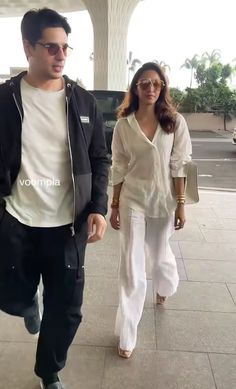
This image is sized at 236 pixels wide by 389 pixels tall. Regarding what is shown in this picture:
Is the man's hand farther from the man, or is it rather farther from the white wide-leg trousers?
the white wide-leg trousers

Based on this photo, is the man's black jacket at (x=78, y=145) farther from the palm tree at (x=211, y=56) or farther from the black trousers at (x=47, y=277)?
the palm tree at (x=211, y=56)

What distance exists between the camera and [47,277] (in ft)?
6.74

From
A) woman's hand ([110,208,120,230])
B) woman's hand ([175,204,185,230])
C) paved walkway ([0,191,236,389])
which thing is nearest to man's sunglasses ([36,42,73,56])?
woman's hand ([110,208,120,230])

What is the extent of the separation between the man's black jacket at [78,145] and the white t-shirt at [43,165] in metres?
0.03

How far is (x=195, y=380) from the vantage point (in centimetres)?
230

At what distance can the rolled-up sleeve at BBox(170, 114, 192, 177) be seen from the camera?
2.58m

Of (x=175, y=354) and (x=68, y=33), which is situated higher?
(x=68, y=33)

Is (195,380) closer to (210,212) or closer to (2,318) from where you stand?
(2,318)

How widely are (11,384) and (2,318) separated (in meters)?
0.76

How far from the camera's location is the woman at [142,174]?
253 centimetres

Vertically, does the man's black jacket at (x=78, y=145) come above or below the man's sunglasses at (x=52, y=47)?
below

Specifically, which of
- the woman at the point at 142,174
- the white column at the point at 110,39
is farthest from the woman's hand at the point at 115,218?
the white column at the point at 110,39

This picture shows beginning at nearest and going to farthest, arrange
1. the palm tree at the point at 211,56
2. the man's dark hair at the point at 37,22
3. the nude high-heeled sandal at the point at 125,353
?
the man's dark hair at the point at 37,22
the nude high-heeled sandal at the point at 125,353
the palm tree at the point at 211,56

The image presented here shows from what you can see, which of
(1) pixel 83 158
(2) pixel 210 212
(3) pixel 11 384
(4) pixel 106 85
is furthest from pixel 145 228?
(4) pixel 106 85
